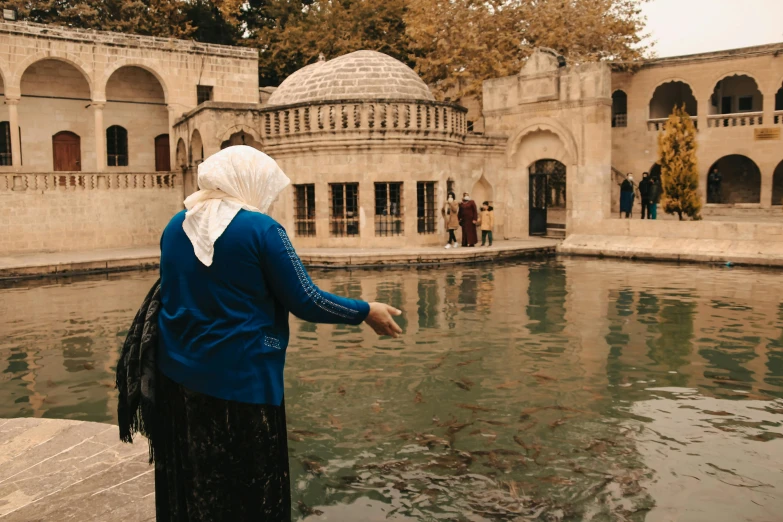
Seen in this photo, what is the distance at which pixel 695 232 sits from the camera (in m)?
18.7

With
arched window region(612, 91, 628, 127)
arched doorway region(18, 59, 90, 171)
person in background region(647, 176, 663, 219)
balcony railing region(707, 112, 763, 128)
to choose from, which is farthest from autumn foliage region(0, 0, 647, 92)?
person in background region(647, 176, 663, 219)

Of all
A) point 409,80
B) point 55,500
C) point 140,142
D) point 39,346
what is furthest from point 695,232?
point 140,142

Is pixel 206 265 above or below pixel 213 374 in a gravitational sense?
above

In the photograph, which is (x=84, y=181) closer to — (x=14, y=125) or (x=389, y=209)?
(x=14, y=125)

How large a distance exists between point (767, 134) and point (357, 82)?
16.7 metres

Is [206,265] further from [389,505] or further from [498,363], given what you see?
[498,363]

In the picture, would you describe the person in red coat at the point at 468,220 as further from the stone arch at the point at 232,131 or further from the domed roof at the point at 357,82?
the stone arch at the point at 232,131

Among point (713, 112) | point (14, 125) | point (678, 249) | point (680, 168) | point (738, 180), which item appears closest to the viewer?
point (678, 249)

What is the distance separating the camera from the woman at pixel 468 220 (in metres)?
20.6

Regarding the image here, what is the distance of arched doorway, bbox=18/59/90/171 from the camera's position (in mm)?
25922

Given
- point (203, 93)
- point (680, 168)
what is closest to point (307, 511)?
point (680, 168)

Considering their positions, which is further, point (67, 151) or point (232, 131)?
point (67, 151)

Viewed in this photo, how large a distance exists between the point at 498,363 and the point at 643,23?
82.6 ft

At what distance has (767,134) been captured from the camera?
91.8 feet
